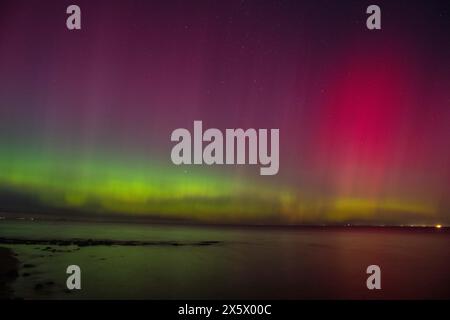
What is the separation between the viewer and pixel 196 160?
8.30 meters

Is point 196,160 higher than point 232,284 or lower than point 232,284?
higher

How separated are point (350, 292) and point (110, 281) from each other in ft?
25.7

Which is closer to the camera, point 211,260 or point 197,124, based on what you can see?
point 197,124

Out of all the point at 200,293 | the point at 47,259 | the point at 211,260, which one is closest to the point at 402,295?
the point at 200,293

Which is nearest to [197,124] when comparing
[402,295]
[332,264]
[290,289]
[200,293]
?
[200,293]

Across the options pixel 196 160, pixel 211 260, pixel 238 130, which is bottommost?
pixel 211 260

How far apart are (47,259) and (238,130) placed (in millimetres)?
15689

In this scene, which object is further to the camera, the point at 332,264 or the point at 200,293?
the point at 332,264

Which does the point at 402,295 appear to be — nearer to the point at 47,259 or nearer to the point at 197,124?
the point at 197,124
